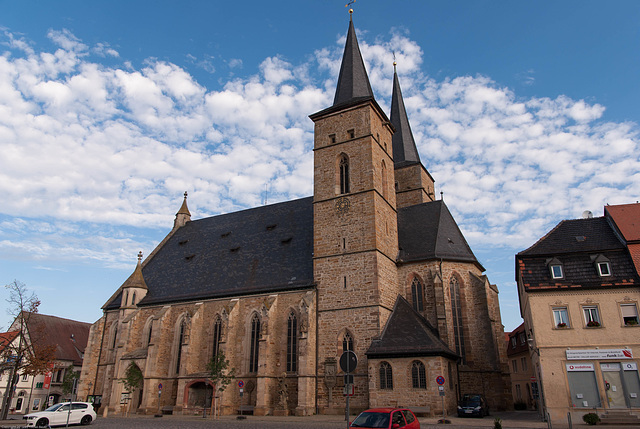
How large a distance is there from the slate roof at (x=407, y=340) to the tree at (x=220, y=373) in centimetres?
827

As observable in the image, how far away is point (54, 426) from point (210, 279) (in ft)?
44.0

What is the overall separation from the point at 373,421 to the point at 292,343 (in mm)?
16052

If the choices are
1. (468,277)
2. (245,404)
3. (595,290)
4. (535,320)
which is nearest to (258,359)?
(245,404)

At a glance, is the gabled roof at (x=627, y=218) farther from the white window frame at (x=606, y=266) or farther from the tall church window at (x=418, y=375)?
the tall church window at (x=418, y=375)

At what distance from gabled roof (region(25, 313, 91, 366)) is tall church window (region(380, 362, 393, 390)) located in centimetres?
3884

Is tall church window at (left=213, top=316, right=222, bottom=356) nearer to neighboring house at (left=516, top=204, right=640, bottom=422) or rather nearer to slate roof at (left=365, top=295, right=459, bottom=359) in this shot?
slate roof at (left=365, top=295, right=459, bottom=359)

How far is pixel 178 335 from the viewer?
31.7 metres

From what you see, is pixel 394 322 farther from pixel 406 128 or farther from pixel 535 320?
pixel 406 128

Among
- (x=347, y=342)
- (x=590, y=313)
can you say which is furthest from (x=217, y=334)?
(x=590, y=313)

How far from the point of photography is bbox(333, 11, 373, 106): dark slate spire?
31.2m

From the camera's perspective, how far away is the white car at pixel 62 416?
19.7m

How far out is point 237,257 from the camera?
33.3 metres

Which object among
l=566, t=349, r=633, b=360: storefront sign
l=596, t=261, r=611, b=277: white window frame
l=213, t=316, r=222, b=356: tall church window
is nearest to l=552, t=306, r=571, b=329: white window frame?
l=566, t=349, r=633, b=360: storefront sign

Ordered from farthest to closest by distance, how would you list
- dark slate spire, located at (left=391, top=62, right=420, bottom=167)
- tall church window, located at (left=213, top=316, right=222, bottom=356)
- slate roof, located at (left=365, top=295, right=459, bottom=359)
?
dark slate spire, located at (left=391, top=62, right=420, bottom=167), tall church window, located at (left=213, top=316, right=222, bottom=356), slate roof, located at (left=365, top=295, right=459, bottom=359)
